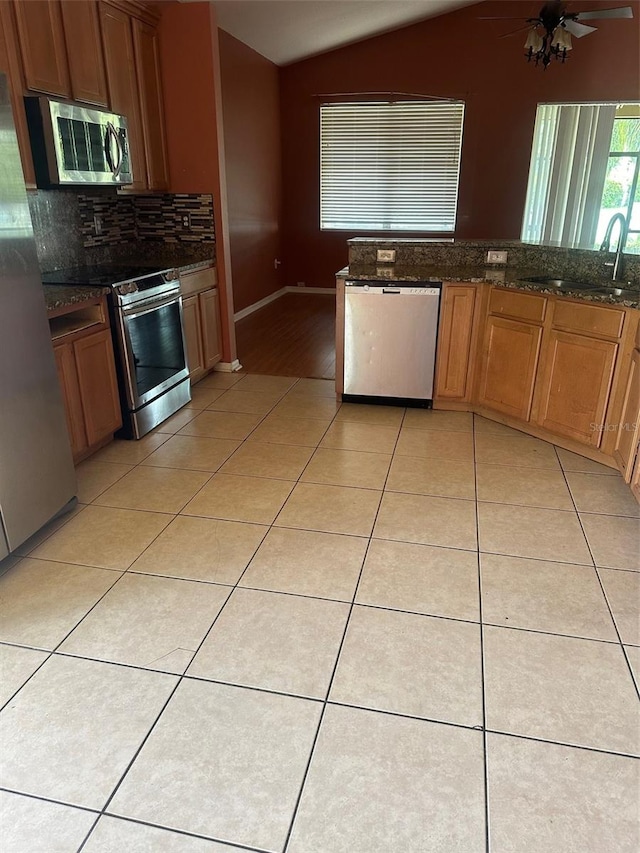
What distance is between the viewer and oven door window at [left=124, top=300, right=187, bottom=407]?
3.37m

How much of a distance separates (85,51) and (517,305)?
113 inches

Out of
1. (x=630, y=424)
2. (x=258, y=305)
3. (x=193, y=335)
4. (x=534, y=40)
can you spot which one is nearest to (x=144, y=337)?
(x=193, y=335)

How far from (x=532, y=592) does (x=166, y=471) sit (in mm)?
1897

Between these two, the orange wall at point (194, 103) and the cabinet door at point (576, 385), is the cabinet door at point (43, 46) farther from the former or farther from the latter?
the cabinet door at point (576, 385)

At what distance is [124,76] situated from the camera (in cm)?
370

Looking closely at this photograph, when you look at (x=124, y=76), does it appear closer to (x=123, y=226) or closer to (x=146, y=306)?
(x=123, y=226)

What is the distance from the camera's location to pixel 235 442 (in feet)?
11.3

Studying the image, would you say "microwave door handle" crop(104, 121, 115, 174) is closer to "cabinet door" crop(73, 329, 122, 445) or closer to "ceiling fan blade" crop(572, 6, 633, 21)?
"cabinet door" crop(73, 329, 122, 445)

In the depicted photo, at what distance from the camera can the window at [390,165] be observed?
7188mm

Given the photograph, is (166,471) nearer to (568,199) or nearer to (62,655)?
(62,655)

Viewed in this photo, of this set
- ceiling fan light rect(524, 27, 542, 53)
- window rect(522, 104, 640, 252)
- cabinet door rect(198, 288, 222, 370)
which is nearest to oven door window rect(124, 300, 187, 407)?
cabinet door rect(198, 288, 222, 370)

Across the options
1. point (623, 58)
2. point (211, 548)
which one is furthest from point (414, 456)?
point (623, 58)

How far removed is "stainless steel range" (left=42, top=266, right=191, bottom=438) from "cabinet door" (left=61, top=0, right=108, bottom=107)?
1.00 meters

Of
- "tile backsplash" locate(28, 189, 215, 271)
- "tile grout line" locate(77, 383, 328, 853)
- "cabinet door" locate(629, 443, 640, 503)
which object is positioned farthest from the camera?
"tile backsplash" locate(28, 189, 215, 271)
